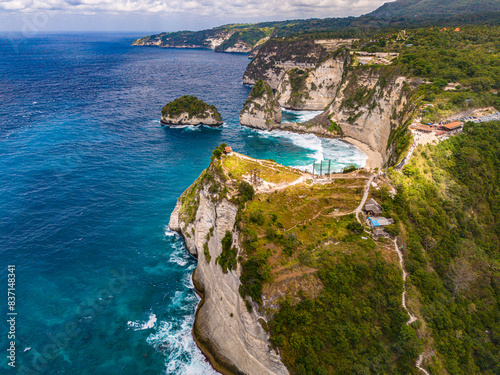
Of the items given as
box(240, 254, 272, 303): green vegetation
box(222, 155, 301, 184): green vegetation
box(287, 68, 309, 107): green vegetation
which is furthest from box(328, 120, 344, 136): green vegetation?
box(240, 254, 272, 303): green vegetation

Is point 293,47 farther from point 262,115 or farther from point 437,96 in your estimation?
point 437,96

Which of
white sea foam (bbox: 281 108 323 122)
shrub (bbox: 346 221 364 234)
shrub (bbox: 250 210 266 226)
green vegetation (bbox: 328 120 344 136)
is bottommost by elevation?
white sea foam (bbox: 281 108 323 122)

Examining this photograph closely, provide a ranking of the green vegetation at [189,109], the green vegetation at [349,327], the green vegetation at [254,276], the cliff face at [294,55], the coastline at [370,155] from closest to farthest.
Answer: the green vegetation at [349,327], the green vegetation at [254,276], the coastline at [370,155], the green vegetation at [189,109], the cliff face at [294,55]

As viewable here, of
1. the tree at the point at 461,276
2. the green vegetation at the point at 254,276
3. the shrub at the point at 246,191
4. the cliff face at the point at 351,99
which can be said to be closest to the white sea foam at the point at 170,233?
the shrub at the point at 246,191

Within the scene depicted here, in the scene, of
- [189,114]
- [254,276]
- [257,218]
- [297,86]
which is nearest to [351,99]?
[297,86]

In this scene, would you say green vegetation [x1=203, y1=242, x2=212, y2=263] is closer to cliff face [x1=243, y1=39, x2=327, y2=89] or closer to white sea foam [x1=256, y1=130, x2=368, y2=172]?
white sea foam [x1=256, y1=130, x2=368, y2=172]

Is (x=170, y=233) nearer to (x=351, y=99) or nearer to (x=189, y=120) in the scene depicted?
(x=189, y=120)

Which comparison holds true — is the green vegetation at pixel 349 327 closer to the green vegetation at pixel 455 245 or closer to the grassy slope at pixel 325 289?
the grassy slope at pixel 325 289
